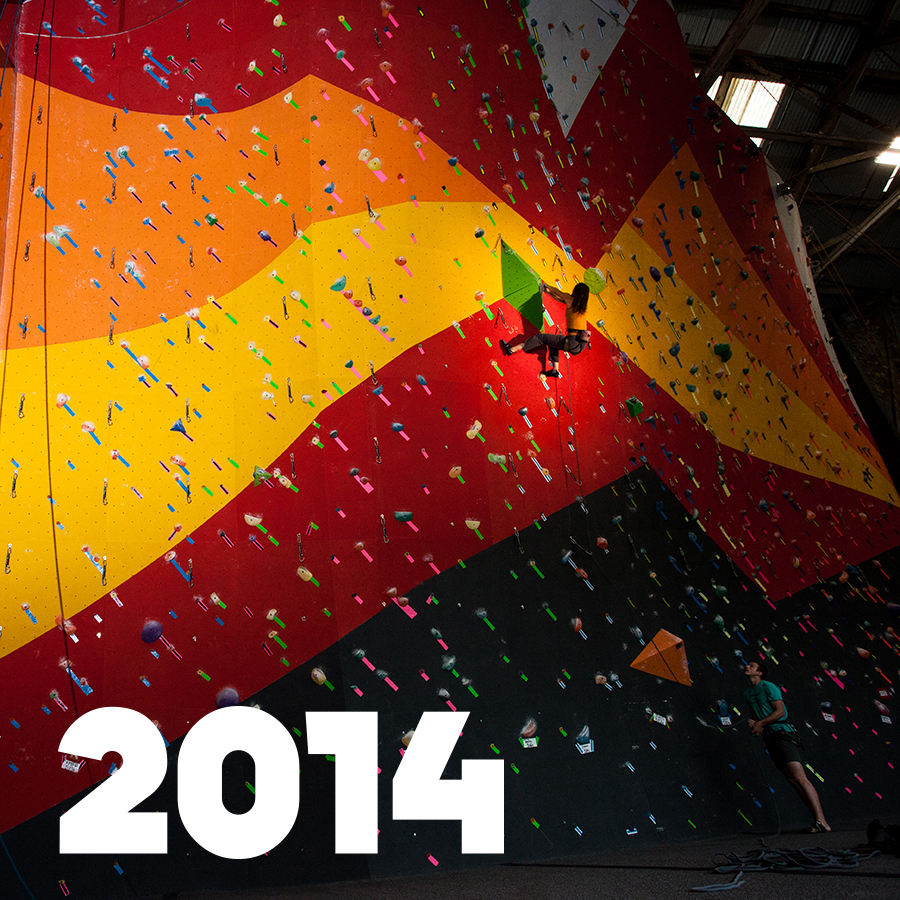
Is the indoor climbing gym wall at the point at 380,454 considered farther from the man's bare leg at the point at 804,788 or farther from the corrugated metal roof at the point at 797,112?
the corrugated metal roof at the point at 797,112

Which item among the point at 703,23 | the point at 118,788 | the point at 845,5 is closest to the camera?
the point at 118,788

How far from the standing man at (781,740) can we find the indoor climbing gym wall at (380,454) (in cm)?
30

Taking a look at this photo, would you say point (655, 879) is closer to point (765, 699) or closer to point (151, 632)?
point (765, 699)

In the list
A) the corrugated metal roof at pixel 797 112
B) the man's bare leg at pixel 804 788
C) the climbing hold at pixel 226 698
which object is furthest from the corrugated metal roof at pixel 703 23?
the climbing hold at pixel 226 698

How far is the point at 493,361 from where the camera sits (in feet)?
14.7

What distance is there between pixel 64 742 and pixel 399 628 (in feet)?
5.57

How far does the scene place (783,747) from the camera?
4.01m

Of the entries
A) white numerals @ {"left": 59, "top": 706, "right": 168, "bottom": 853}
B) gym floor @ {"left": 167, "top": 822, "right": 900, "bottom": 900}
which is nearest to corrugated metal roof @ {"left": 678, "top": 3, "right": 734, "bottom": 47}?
gym floor @ {"left": 167, "top": 822, "right": 900, "bottom": 900}

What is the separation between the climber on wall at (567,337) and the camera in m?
4.48

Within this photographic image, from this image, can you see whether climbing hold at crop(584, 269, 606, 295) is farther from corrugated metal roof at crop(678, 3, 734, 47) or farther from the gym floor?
corrugated metal roof at crop(678, 3, 734, 47)

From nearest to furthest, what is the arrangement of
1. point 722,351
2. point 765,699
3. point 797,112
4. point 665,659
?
point 765,699 < point 665,659 < point 722,351 < point 797,112

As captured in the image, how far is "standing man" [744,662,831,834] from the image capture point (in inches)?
153

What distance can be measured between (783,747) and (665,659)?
77 centimetres

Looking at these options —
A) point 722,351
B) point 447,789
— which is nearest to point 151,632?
point 447,789
